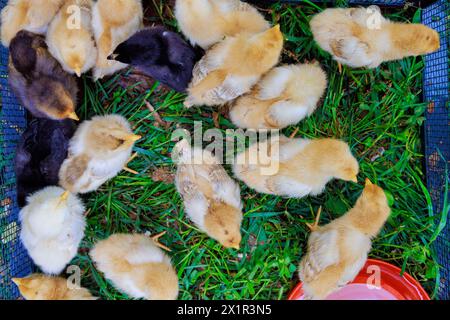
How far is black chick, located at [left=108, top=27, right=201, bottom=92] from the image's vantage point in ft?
5.22

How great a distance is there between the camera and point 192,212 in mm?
1684

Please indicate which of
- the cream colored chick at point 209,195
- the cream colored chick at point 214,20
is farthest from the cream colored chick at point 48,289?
the cream colored chick at point 214,20

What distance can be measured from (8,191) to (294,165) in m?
1.22

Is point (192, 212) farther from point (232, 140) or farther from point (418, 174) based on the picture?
point (418, 174)

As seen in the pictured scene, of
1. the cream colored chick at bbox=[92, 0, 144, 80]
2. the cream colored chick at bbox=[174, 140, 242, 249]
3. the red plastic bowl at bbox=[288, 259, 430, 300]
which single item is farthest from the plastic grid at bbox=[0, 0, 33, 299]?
the red plastic bowl at bbox=[288, 259, 430, 300]

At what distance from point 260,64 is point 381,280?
1122 mm

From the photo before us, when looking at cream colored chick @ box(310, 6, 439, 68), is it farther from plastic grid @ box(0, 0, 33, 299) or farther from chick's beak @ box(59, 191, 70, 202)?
plastic grid @ box(0, 0, 33, 299)

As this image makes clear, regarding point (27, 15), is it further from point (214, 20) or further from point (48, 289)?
point (48, 289)

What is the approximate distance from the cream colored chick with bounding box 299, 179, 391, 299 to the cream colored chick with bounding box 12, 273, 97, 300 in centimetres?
99

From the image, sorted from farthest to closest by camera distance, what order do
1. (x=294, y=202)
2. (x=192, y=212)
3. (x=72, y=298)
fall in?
(x=294, y=202), (x=72, y=298), (x=192, y=212)

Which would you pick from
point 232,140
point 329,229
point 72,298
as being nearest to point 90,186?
point 72,298

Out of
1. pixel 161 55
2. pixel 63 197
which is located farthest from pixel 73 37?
pixel 63 197

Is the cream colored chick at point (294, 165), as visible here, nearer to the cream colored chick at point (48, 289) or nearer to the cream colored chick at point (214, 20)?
the cream colored chick at point (214, 20)

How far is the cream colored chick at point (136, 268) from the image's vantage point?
1651 millimetres
